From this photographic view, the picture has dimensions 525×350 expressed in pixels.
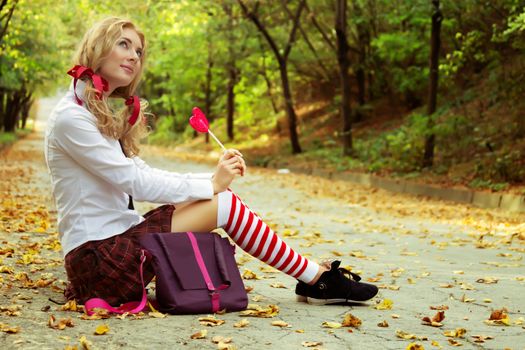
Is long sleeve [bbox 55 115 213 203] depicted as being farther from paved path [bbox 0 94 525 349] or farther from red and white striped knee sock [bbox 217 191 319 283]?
paved path [bbox 0 94 525 349]

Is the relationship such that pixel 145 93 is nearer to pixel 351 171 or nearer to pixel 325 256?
pixel 351 171

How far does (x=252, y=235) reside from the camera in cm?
409

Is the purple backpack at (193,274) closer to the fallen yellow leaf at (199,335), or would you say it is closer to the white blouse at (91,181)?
the white blouse at (91,181)

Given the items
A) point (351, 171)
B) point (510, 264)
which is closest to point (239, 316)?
point (510, 264)

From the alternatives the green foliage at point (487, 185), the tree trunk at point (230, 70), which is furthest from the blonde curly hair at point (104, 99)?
the tree trunk at point (230, 70)

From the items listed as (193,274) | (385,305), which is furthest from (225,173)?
(385,305)

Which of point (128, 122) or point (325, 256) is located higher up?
point (128, 122)

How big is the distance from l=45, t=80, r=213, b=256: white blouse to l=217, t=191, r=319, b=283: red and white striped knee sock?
0.15 metres

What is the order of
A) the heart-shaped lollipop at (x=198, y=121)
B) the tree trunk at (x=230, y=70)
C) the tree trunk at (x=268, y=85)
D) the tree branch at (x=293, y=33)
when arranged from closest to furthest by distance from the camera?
the heart-shaped lollipop at (x=198, y=121)
the tree branch at (x=293, y=33)
the tree trunk at (x=230, y=70)
the tree trunk at (x=268, y=85)

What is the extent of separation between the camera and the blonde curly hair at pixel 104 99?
3.88m

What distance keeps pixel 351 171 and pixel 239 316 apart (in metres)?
14.3

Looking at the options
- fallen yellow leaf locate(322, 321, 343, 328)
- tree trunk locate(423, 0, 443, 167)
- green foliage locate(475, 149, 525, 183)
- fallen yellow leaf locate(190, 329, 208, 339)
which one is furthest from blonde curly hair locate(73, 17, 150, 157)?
tree trunk locate(423, 0, 443, 167)

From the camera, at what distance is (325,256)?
21.8 ft

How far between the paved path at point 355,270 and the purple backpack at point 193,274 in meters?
0.09
